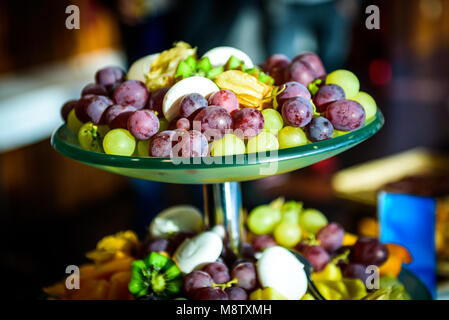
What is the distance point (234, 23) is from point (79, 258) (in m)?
1.43

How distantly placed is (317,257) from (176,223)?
0.82ft

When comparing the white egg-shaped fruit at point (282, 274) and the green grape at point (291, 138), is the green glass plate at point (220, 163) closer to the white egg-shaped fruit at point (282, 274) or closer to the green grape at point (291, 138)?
the green grape at point (291, 138)

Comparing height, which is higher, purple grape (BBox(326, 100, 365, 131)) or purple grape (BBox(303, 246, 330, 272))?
purple grape (BBox(326, 100, 365, 131))

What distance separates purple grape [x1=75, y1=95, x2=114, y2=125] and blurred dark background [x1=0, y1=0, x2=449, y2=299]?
4.12ft

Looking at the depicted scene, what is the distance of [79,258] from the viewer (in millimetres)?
2420

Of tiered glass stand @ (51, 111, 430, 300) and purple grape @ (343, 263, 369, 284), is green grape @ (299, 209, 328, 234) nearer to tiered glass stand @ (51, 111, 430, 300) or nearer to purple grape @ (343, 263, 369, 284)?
purple grape @ (343, 263, 369, 284)

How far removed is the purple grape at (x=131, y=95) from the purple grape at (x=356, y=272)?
0.43m

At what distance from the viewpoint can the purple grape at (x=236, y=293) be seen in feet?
2.24

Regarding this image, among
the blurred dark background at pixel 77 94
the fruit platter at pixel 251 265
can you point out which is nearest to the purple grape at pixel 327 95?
the fruit platter at pixel 251 265

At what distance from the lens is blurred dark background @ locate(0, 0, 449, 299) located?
2449mm

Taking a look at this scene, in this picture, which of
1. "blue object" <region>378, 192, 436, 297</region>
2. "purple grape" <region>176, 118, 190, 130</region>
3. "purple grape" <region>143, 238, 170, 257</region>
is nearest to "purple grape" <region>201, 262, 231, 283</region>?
"purple grape" <region>143, 238, 170, 257</region>

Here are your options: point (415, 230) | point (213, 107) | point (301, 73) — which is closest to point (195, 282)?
point (213, 107)

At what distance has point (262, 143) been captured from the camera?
2.01 feet
